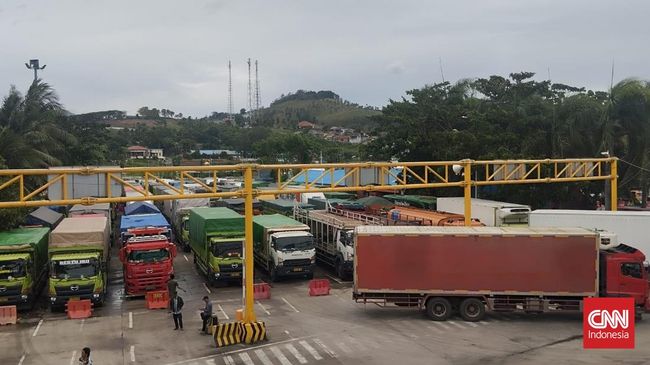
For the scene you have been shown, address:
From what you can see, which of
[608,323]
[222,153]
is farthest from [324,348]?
[222,153]

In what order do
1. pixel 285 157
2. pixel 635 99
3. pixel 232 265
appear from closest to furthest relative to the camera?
pixel 232 265
pixel 635 99
pixel 285 157

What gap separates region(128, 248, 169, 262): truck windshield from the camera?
23297mm

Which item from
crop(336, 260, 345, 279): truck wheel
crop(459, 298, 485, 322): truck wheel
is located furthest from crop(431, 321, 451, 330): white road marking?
crop(336, 260, 345, 279): truck wheel

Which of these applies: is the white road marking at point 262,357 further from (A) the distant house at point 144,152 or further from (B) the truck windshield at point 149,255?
(A) the distant house at point 144,152

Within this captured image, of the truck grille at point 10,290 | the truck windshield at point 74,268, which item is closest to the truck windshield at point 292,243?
the truck windshield at point 74,268

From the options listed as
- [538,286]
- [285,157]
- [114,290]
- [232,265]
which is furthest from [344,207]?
[285,157]

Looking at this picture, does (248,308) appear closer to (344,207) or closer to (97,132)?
(344,207)

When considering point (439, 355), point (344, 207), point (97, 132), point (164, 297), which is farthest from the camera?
point (97, 132)

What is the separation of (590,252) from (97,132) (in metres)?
82.6

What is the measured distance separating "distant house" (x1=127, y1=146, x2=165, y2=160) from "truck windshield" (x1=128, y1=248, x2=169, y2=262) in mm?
115473

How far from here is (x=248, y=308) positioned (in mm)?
18219

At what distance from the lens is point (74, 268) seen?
21.4 meters

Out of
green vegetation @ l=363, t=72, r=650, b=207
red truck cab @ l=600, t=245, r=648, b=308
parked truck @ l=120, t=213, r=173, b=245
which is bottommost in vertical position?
red truck cab @ l=600, t=245, r=648, b=308

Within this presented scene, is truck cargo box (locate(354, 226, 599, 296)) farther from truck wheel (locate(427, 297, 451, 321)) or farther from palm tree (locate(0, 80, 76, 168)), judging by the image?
palm tree (locate(0, 80, 76, 168))
